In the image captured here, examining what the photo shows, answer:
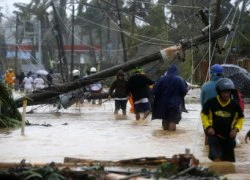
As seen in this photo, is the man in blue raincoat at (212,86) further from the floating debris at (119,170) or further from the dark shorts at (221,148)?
the floating debris at (119,170)

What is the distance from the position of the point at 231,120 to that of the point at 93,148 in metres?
3.82

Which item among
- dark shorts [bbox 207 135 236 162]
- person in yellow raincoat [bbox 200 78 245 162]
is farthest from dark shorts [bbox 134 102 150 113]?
person in yellow raincoat [bbox 200 78 245 162]

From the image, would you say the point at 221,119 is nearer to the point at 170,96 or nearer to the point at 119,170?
the point at 119,170

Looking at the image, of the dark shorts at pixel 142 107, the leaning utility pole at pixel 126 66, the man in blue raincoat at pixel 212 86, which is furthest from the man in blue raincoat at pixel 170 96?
the leaning utility pole at pixel 126 66

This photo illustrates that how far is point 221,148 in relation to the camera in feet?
28.6

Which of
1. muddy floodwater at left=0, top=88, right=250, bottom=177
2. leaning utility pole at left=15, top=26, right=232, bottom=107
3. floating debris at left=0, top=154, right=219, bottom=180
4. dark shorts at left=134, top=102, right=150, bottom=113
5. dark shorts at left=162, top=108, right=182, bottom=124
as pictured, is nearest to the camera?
floating debris at left=0, top=154, right=219, bottom=180

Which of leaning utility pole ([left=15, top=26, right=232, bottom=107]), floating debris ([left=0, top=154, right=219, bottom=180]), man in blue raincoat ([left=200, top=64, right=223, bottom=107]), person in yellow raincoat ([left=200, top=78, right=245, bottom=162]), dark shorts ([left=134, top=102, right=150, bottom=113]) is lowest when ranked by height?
floating debris ([left=0, top=154, right=219, bottom=180])

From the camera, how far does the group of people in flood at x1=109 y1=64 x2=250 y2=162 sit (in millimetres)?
8508

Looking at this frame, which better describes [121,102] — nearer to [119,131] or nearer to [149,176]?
[119,131]

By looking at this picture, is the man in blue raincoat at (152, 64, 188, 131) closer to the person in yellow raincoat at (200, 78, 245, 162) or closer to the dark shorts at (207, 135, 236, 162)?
the dark shorts at (207, 135, 236, 162)

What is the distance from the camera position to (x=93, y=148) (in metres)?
11.8

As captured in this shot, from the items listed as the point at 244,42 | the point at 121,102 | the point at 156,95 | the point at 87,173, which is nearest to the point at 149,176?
the point at 87,173

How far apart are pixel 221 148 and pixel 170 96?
256 inches

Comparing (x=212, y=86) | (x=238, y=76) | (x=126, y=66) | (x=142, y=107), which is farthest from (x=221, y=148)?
(x=238, y=76)
